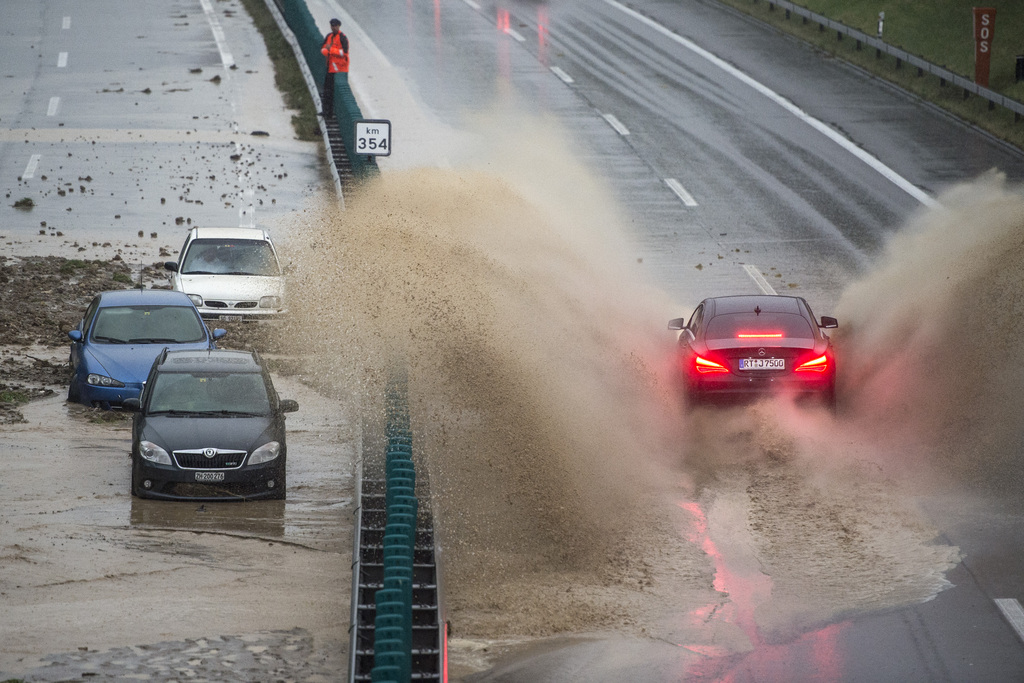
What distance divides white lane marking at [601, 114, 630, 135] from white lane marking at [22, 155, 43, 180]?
41.9 ft

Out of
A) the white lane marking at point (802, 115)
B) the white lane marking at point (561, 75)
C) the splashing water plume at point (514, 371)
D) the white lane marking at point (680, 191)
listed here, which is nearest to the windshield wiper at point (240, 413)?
the splashing water plume at point (514, 371)

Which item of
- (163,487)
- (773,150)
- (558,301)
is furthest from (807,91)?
(163,487)

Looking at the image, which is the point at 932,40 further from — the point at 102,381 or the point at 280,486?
the point at 280,486

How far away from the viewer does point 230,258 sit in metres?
22.4

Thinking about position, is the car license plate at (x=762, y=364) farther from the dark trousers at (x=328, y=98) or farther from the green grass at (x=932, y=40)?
the dark trousers at (x=328, y=98)

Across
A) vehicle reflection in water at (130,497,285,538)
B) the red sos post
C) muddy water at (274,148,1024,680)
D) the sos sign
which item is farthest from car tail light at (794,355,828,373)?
the red sos post

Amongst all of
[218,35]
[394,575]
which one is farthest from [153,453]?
[218,35]

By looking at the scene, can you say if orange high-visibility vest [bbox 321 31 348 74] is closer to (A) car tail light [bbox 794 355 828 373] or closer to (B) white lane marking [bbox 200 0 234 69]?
(B) white lane marking [bbox 200 0 234 69]

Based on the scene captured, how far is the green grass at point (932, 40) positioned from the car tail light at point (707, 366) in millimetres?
17517

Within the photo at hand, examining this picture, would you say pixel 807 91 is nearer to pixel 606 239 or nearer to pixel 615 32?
pixel 615 32

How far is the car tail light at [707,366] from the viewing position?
53.2 feet

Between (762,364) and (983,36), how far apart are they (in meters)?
20.8

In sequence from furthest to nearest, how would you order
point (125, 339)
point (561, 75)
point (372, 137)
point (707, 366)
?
1. point (561, 75)
2. point (372, 137)
3. point (125, 339)
4. point (707, 366)

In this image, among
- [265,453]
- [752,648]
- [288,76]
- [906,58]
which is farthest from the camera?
[288,76]
